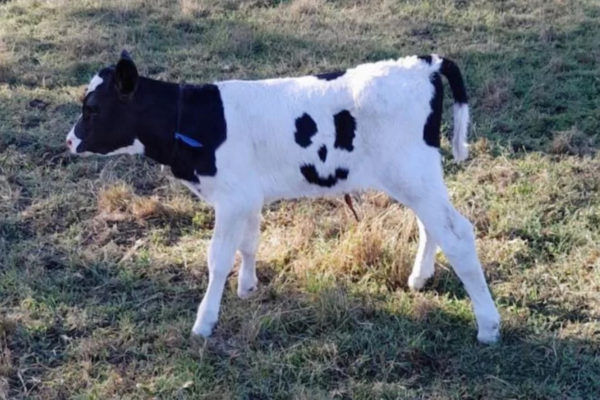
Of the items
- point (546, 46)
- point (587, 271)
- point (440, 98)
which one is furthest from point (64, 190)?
point (546, 46)

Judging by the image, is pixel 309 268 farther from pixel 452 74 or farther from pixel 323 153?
pixel 452 74

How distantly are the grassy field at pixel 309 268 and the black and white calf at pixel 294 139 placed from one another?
33cm

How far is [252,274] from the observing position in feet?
17.1

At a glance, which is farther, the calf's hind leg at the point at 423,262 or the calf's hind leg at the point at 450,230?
the calf's hind leg at the point at 423,262

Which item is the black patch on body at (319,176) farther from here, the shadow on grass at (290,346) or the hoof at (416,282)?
the hoof at (416,282)

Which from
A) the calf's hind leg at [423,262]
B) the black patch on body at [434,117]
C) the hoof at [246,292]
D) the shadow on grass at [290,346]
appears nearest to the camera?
the shadow on grass at [290,346]

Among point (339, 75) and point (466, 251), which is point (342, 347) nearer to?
point (466, 251)

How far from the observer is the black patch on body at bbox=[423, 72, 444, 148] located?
14.8ft

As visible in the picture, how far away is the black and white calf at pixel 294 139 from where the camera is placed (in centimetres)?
452

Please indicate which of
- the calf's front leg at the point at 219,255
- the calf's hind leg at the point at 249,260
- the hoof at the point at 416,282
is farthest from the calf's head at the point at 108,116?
the hoof at the point at 416,282

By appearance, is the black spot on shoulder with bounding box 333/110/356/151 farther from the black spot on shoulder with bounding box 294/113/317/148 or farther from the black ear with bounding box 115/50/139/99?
the black ear with bounding box 115/50/139/99

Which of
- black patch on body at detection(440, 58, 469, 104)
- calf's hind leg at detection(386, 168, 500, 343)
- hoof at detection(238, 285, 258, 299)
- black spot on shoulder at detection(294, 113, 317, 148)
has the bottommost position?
hoof at detection(238, 285, 258, 299)

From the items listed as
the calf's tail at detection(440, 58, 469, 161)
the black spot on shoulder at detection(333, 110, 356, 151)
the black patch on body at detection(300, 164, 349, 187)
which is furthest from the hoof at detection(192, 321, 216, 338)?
the calf's tail at detection(440, 58, 469, 161)

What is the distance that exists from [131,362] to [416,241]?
1919 mm
